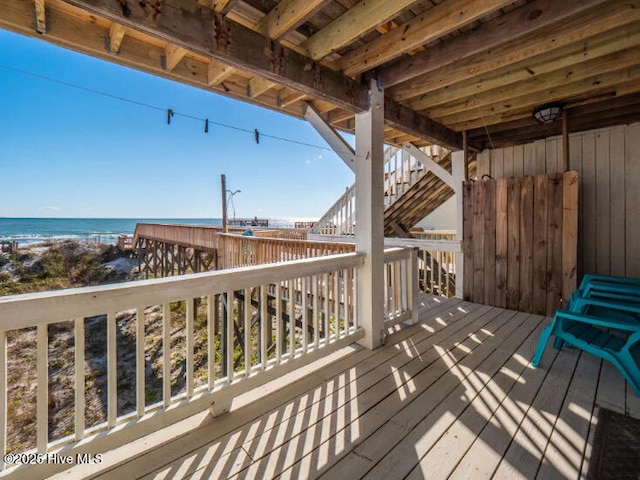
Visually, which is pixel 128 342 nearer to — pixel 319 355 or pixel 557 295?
pixel 319 355

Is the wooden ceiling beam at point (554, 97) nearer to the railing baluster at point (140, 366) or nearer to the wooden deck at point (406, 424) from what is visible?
the wooden deck at point (406, 424)

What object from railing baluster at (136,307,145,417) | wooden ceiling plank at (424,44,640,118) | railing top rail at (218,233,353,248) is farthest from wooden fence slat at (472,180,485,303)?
railing baluster at (136,307,145,417)

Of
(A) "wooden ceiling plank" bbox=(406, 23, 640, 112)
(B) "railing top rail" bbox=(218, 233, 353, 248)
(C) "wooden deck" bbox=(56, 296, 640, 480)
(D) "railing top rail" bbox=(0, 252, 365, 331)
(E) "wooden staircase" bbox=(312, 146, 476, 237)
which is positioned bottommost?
(C) "wooden deck" bbox=(56, 296, 640, 480)

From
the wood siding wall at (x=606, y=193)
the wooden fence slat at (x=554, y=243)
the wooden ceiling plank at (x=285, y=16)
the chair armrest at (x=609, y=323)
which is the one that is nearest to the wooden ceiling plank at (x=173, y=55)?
the wooden ceiling plank at (x=285, y=16)

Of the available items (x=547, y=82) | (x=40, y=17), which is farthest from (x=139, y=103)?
(x=547, y=82)

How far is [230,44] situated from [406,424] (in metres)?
2.59

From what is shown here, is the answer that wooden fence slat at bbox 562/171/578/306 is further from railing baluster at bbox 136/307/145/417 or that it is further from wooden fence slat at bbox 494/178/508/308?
railing baluster at bbox 136/307/145/417

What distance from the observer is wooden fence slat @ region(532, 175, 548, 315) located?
3490mm

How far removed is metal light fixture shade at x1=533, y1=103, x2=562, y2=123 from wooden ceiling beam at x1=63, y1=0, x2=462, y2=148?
2260 millimetres

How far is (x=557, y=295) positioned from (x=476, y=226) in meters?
1.25

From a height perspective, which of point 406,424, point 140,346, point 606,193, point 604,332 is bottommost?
point 406,424

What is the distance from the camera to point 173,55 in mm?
2156

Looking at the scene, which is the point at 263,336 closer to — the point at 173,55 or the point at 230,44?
the point at 230,44

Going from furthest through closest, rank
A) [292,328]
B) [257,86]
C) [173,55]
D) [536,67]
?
[257,86]
[536,67]
[292,328]
[173,55]
